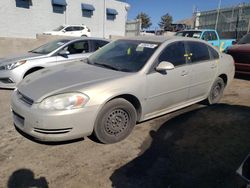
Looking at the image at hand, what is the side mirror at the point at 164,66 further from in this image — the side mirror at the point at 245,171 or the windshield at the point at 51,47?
the windshield at the point at 51,47

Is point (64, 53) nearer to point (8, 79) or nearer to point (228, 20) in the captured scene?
point (8, 79)

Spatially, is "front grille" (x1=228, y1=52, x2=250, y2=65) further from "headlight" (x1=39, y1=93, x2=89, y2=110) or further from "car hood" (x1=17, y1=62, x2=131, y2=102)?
"headlight" (x1=39, y1=93, x2=89, y2=110)

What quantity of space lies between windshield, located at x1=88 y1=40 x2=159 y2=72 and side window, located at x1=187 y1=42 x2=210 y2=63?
0.86 m

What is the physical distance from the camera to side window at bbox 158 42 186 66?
12.6ft

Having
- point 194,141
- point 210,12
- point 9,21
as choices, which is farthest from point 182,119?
point 210,12

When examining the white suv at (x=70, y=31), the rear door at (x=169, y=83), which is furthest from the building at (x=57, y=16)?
the rear door at (x=169, y=83)

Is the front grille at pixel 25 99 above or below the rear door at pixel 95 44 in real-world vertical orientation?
below

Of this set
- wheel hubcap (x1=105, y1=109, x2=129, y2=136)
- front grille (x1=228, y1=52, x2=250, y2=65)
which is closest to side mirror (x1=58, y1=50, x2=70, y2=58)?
wheel hubcap (x1=105, y1=109, x2=129, y2=136)

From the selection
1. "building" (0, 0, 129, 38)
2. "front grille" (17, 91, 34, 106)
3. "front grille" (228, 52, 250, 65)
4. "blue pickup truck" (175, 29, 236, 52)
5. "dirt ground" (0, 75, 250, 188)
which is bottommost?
"dirt ground" (0, 75, 250, 188)

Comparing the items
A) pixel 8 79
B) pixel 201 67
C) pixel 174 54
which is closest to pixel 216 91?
pixel 201 67

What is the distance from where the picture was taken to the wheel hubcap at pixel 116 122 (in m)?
3.27

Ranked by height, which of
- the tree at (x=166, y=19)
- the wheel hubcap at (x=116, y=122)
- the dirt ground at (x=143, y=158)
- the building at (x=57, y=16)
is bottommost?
the dirt ground at (x=143, y=158)

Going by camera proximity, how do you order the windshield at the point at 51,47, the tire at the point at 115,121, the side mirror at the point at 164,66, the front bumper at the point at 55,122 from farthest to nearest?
the windshield at the point at 51,47 → the side mirror at the point at 164,66 → the tire at the point at 115,121 → the front bumper at the point at 55,122

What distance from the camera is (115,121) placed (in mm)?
3328
